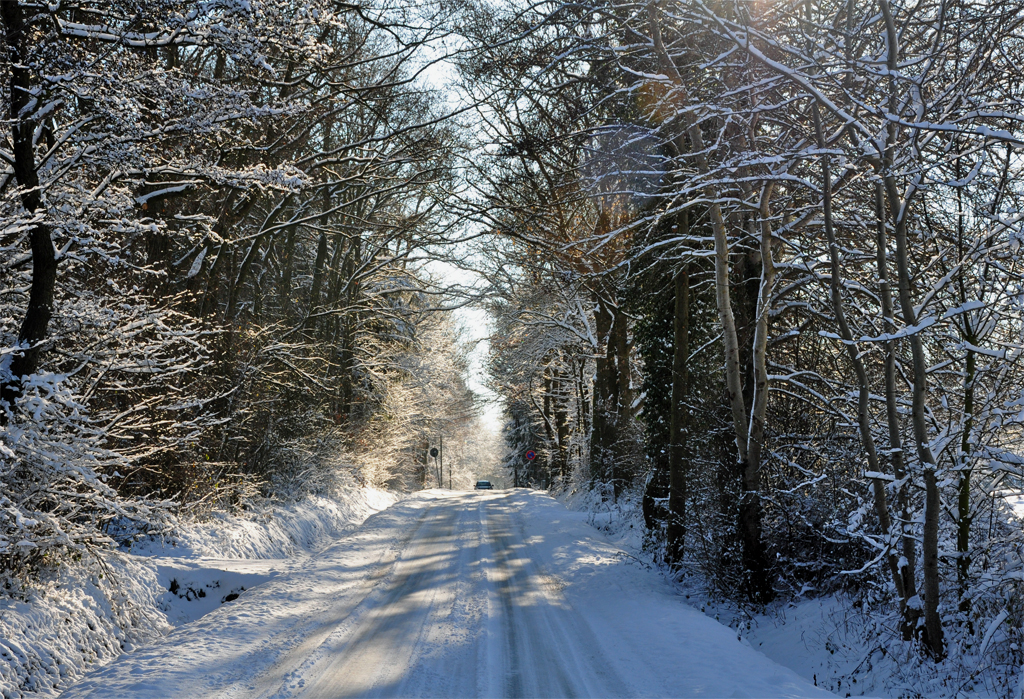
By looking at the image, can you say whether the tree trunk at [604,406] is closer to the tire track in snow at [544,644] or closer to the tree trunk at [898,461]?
the tire track in snow at [544,644]

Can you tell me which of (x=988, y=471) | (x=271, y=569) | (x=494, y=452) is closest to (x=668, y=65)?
(x=988, y=471)

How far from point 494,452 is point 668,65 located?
81.3 meters

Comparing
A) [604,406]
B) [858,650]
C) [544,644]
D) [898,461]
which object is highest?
[604,406]

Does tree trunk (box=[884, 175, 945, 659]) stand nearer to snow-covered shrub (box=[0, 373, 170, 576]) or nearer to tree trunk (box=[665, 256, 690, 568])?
tree trunk (box=[665, 256, 690, 568])

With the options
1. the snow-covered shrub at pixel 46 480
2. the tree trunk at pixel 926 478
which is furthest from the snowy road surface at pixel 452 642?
the snow-covered shrub at pixel 46 480

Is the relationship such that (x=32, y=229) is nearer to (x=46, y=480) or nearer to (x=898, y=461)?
(x=46, y=480)

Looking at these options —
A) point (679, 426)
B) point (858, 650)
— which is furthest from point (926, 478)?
point (679, 426)

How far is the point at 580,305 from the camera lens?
23281 millimetres

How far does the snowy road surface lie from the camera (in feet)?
19.2

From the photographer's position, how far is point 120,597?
805cm

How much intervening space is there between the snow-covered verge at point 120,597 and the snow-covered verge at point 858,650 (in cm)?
673

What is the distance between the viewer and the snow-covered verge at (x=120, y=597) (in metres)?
6.40

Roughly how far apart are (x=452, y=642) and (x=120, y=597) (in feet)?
13.0

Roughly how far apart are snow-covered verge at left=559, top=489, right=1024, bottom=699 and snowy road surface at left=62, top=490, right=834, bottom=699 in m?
0.56
